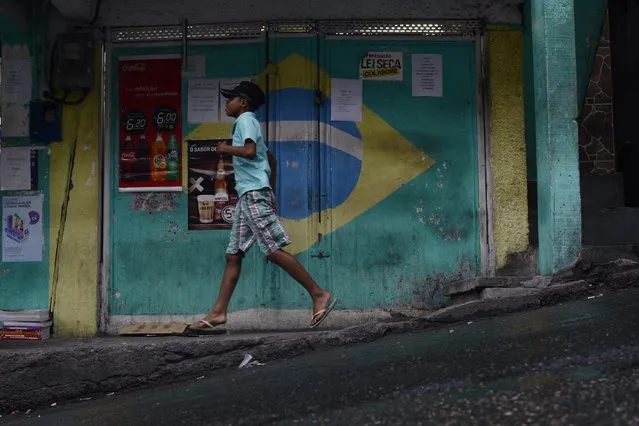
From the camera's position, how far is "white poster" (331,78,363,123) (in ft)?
20.4

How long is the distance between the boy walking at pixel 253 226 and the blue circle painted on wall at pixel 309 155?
3.32ft

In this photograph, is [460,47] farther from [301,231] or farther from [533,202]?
[301,231]

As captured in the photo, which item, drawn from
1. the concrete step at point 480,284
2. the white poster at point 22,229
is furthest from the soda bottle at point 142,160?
the concrete step at point 480,284

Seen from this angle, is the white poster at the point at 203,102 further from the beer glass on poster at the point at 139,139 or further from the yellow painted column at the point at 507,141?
the yellow painted column at the point at 507,141

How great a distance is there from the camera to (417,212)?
6.20m

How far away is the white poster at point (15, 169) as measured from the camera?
630cm

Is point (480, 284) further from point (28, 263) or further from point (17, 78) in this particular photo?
point (17, 78)

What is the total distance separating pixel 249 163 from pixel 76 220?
7.00ft

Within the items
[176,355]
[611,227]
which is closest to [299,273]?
[176,355]

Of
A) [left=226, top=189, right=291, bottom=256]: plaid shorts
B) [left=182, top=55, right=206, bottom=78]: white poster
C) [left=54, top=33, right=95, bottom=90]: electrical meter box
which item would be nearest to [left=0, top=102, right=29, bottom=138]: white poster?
[left=54, top=33, right=95, bottom=90]: electrical meter box

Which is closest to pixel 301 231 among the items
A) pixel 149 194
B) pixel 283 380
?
pixel 149 194

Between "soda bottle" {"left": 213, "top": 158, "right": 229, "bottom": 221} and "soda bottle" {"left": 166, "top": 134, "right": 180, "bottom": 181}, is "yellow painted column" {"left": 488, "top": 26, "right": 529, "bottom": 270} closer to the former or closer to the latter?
"soda bottle" {"left": 213, "top": 158, "right": 229, "bottom": 221}

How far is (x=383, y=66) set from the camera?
626 cm

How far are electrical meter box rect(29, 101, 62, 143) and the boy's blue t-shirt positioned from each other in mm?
2191
